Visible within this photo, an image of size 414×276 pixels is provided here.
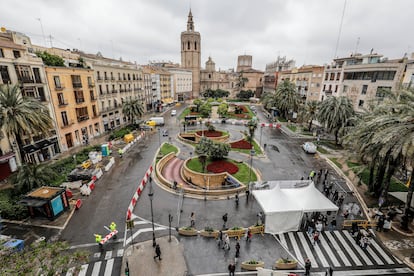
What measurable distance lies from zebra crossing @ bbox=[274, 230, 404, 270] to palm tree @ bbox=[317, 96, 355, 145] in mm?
24052

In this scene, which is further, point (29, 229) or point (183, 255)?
point (29, 229)

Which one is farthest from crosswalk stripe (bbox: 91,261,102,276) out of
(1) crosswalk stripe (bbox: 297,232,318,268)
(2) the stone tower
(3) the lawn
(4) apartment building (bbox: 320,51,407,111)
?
(2) the stone tower

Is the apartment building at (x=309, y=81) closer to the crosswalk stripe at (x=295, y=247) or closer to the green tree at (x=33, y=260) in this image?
the crosswalk stripe at (x=295, y=247)

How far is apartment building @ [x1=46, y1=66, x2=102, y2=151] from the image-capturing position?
102 ft

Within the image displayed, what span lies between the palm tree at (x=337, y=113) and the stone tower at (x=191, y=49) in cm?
8302

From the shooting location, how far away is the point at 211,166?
26906 mm

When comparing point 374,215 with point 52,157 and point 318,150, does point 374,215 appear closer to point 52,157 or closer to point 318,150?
point 318,150

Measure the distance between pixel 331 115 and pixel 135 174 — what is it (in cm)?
→ 3407

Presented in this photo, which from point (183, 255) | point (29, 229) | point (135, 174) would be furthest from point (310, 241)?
point (29, 229)

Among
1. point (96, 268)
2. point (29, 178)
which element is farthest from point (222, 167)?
point (29, 178)

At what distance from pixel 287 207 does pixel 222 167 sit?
11.0 meters

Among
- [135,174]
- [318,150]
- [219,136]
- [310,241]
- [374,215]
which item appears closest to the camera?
[310,241]

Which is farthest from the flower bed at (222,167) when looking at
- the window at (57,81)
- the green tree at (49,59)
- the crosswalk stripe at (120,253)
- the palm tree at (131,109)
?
the green tree at (49,59)

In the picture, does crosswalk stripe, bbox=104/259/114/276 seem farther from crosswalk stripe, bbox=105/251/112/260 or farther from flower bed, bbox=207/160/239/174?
flower bed, bbox=207/160/239/174
